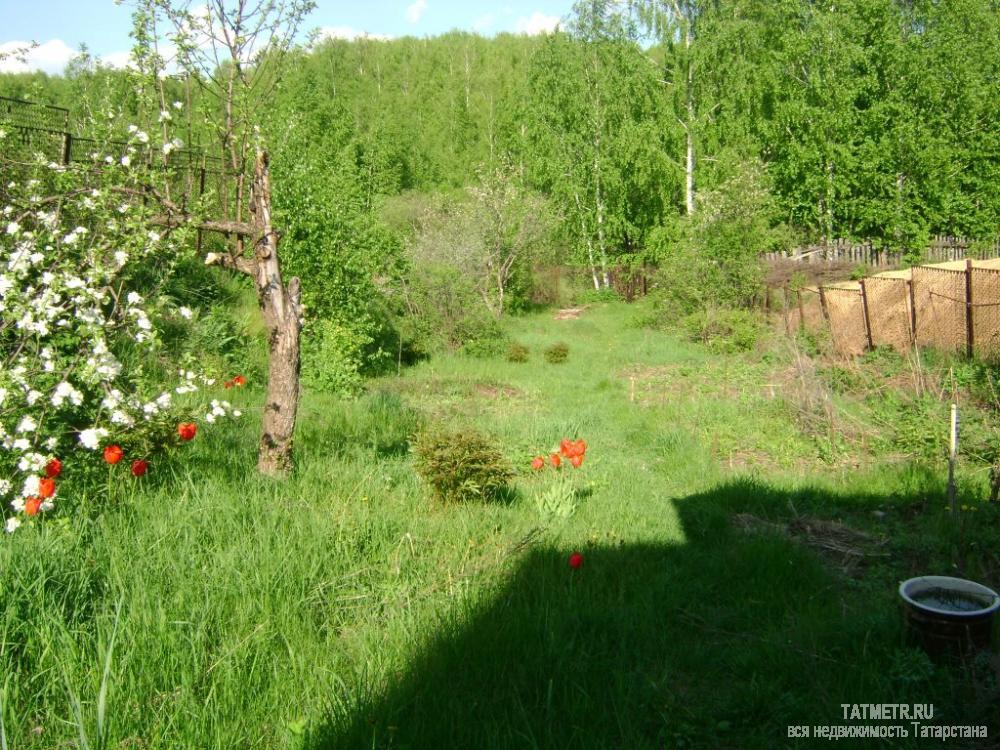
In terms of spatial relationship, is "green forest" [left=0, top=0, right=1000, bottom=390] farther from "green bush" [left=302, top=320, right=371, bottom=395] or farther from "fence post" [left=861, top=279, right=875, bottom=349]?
"fence post" [left=861, top=279, right=875, bottom=349]

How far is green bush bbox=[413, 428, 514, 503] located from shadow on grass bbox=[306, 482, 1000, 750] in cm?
99

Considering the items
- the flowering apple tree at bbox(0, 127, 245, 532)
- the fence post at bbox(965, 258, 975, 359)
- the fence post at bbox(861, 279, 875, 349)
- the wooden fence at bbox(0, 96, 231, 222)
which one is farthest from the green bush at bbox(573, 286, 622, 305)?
the flowering apple tree at bbox(0, 127, 245, 532)

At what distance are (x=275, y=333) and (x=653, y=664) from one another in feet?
10.8

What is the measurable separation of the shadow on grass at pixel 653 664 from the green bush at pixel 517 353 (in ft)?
34.1

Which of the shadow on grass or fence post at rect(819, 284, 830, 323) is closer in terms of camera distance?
the shadow on grass

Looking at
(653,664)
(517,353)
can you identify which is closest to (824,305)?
(517,353)

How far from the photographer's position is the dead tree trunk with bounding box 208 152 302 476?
5156 millimetres

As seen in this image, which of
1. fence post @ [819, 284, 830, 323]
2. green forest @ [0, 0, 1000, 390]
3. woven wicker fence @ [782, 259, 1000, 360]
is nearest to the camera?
woven wicker fence @ [782, 259, 1000, 360]

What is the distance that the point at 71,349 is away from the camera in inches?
220

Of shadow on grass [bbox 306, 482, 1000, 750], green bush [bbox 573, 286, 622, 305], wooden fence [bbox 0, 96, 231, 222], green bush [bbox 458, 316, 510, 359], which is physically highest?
wooden fence [bbox 0, 96, 231, 222]

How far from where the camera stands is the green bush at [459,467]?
5246 mm

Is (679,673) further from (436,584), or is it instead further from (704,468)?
(704,468)

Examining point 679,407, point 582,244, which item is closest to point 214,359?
point 679,407

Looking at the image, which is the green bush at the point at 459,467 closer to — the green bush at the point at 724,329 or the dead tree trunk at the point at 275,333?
the dead tree trunk at the point at 275,333
